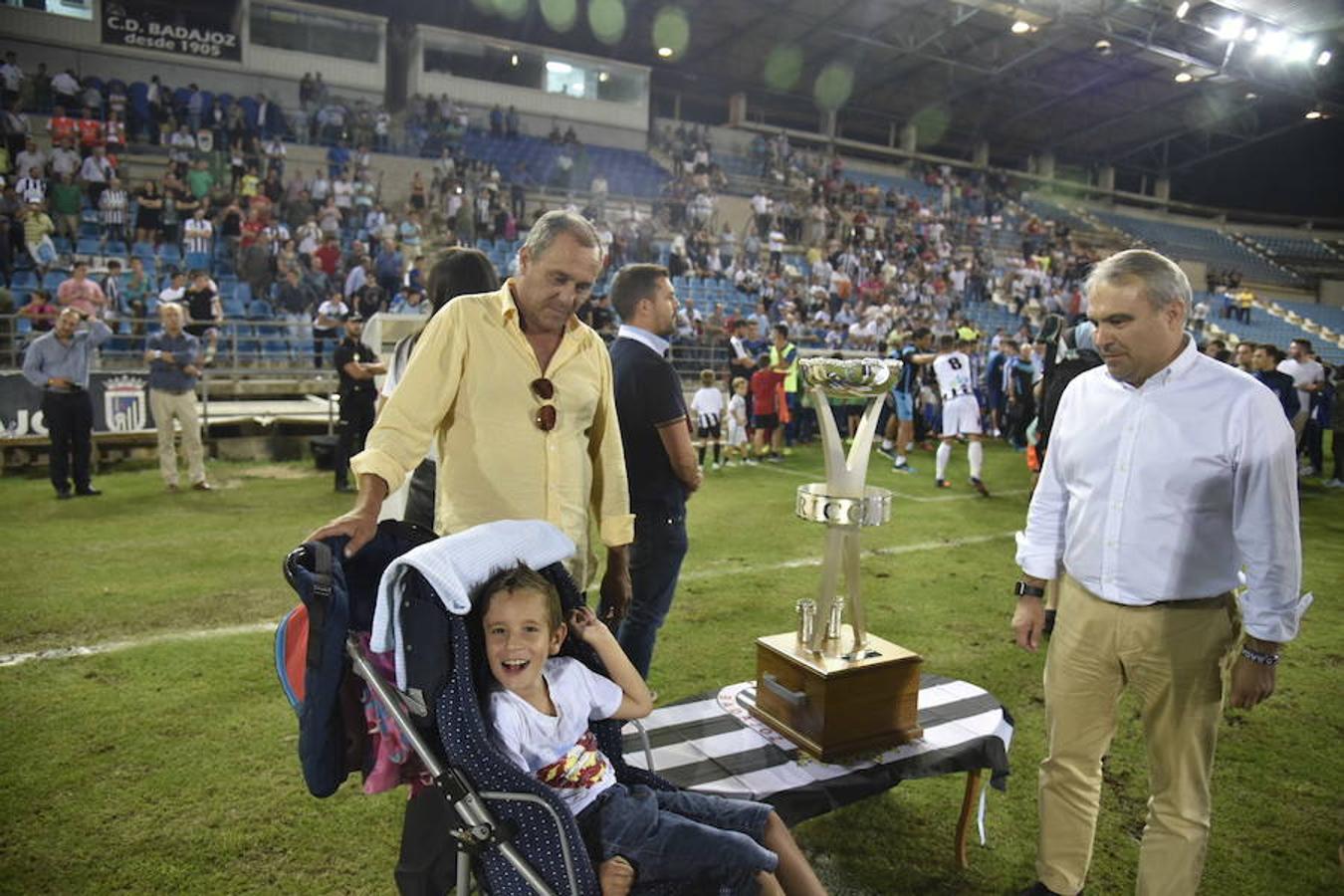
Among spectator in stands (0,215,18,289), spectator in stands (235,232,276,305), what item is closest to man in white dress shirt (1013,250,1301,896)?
spectator in stands (235,232,276,305)

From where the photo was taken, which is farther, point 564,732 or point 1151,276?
point 1151,276

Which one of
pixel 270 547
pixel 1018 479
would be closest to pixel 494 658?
pixel 270 547

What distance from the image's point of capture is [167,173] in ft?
51.1

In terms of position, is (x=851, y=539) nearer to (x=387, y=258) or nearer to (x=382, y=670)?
(x=382, y=670)

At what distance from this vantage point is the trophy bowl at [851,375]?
9.18 feet

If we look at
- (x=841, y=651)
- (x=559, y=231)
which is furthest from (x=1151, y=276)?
(x=559, y=231)

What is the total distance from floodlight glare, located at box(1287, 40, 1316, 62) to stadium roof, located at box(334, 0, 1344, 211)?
0.05 metres

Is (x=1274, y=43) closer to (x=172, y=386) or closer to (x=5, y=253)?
(x=172, y=386)

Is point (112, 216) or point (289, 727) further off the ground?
point (112, 216)

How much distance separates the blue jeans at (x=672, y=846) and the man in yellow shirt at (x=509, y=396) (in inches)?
33.4

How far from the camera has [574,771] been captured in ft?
7.20

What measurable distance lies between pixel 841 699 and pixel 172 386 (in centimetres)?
808

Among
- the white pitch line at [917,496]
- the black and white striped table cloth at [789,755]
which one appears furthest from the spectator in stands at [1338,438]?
the black and white striped table cloth at [789,755]

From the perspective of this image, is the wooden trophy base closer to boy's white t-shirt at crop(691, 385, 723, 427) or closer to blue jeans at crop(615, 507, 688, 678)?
blue jeans at crop(615, 507, 688, 678)
